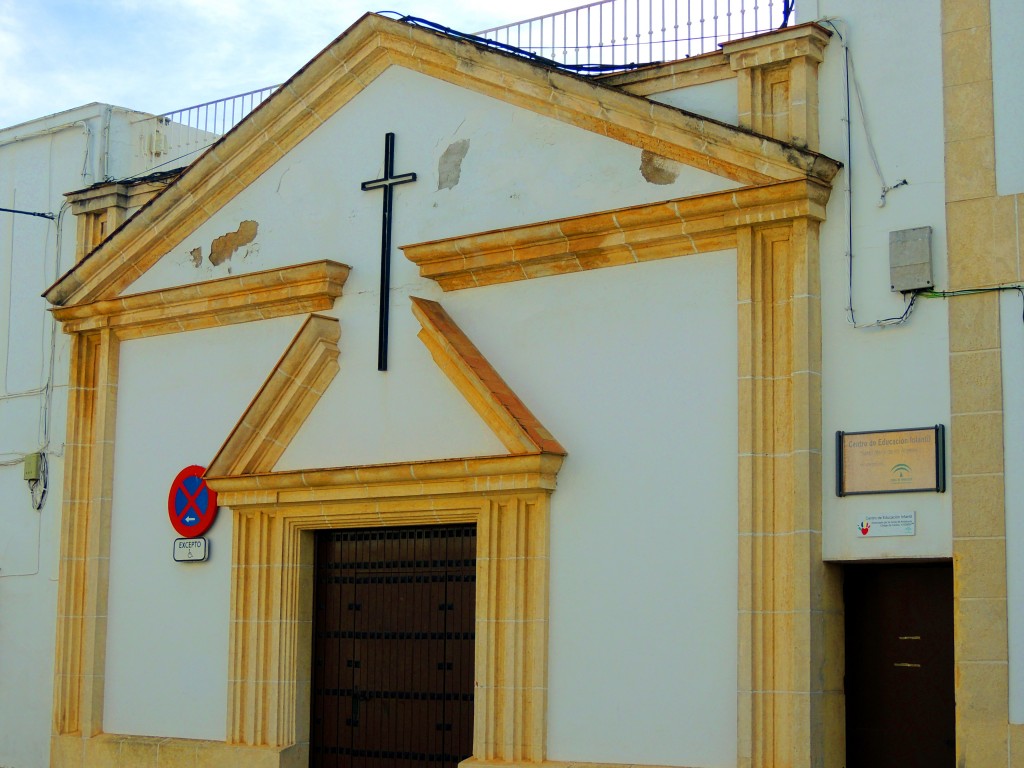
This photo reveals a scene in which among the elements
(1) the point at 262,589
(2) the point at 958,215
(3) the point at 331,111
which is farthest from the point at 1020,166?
(1) the point at 262,589

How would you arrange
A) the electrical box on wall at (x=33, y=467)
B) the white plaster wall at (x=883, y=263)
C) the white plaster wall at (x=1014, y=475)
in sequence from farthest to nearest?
the electrical box on wall at (x=33, y=467) < the white plaster wall at (x=883, y=263) < the white plaster wall at (x=1014, y=475)

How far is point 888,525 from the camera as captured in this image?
10047 millimetres

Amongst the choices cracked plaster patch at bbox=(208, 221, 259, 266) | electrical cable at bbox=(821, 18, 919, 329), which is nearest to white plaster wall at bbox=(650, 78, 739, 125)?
electrical cable at bbox=(821, 18, 919, 329)

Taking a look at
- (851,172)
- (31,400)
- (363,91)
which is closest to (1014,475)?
(851,172)

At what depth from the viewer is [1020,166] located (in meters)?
9.92

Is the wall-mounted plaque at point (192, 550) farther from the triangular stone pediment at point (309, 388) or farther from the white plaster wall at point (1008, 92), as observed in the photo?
the white plaster wall at point (1008, 92)

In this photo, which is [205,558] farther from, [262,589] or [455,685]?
[455,685]

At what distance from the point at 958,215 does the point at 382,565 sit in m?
5.15

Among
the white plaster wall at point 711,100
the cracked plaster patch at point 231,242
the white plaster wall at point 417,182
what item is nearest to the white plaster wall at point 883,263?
the white plaster wall at point 711,100

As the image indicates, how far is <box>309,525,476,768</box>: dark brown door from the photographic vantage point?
39.7ft

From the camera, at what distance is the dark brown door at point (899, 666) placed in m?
10.1

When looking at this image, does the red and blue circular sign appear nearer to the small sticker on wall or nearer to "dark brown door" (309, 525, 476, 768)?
"dark brown door" (309, 525, 476, 768)

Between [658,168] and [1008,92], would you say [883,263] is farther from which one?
[658,168]

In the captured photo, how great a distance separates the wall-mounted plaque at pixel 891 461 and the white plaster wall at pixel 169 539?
195 inches
